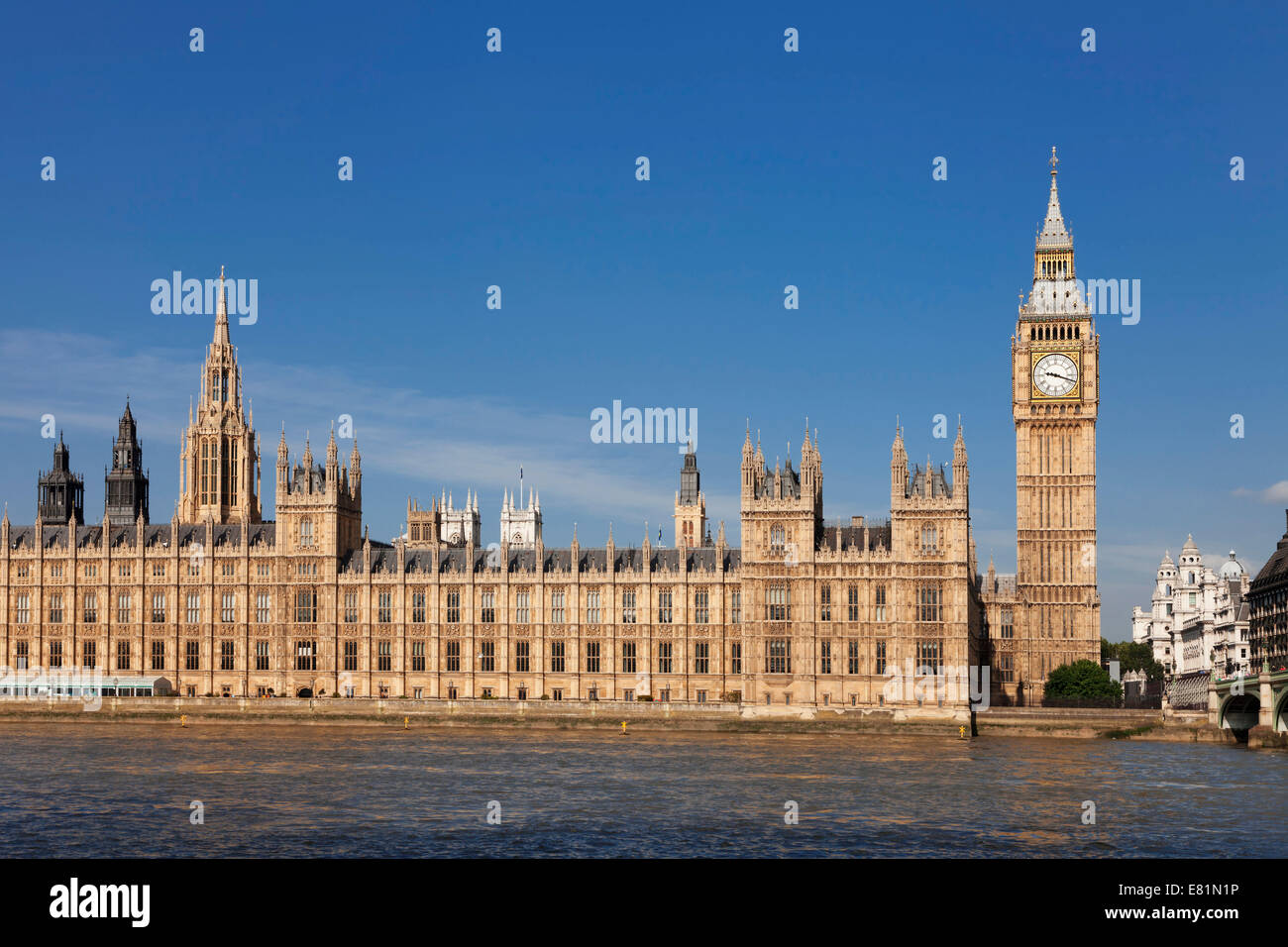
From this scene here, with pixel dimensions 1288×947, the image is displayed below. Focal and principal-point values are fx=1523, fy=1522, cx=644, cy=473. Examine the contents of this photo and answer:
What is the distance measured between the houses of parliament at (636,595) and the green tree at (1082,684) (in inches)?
247

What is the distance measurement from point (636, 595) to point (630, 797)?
60.5 metres

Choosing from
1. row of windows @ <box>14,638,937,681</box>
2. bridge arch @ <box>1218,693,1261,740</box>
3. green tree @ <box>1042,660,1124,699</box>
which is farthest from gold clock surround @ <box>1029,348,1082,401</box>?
bridge arch @ <box>1218,693,1261,740</box>

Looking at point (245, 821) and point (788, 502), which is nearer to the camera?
point (245, 821)

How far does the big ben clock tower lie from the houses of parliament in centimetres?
18

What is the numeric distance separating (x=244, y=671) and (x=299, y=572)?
9313 mm

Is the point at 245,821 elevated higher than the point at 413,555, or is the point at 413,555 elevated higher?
the point at 413,555

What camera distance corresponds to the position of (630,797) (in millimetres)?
58656

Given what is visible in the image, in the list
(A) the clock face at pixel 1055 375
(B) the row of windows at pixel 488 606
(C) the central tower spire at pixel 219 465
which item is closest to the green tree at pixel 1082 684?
(B) the row of windows at pixel 488 606

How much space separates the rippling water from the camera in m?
45.7

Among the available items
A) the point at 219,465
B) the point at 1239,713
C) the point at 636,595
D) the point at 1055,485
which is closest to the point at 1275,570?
the point at 1055,485

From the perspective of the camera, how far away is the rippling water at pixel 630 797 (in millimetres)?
45719
